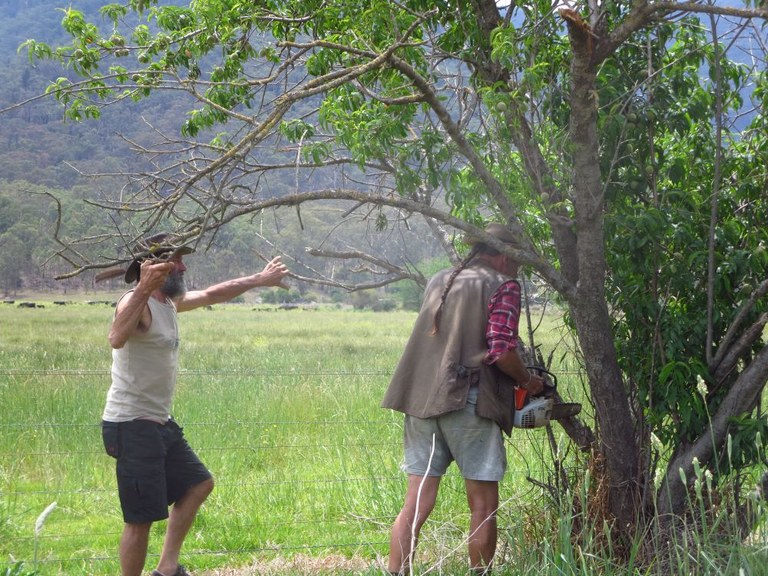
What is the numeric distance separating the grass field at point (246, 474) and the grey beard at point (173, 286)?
137 centimetres

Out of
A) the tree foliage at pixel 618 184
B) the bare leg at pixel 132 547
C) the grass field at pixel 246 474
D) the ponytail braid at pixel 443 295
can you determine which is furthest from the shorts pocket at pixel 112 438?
the ponytail braid at pixel 443 295

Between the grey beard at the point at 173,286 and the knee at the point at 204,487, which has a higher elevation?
the grey beard at the point at 173,286

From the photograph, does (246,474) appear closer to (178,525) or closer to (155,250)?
(178,525)

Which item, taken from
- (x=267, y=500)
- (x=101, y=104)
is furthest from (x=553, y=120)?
(x=267, y=500)

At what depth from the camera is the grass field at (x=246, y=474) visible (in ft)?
17.1

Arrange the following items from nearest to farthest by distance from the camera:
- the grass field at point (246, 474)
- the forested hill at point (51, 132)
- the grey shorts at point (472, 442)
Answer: the grey shorts at point (472, 442)
the grass field at point (246, 474)
the forested hill at point (51, 132)

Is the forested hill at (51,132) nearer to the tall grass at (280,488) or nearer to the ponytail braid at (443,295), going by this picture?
the tall grass at (280,488)

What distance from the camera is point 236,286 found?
488 cm

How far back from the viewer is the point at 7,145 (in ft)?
164

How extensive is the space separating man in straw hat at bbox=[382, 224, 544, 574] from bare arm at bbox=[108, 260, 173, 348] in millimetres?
1187

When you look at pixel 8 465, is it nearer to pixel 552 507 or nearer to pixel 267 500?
pixel 267 500

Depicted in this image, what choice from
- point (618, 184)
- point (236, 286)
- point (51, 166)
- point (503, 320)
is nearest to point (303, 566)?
point (236, 286)

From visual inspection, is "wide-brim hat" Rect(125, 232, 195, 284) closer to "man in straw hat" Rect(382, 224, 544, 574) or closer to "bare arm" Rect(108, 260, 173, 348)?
"bare arm" Rect(108, 260, 173, 348)

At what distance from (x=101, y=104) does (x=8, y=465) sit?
2.97 meters
